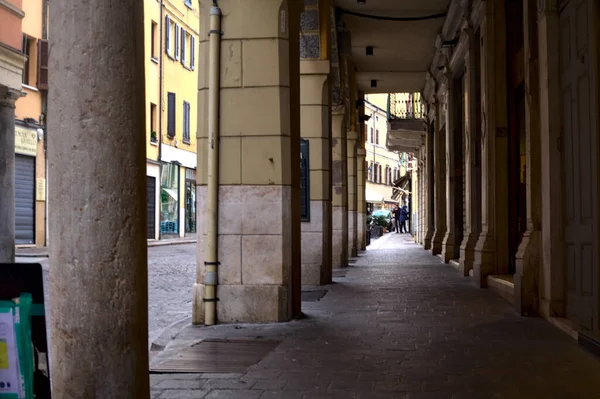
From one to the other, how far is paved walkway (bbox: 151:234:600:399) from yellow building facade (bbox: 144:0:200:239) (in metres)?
25.6

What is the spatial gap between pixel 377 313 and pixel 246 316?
62.7 inches

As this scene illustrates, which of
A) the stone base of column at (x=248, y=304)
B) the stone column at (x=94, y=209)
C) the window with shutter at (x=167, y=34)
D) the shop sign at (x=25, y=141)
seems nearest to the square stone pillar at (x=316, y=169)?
the stone base of column at (x=248, y=304)

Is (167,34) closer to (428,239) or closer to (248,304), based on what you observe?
(428,239)

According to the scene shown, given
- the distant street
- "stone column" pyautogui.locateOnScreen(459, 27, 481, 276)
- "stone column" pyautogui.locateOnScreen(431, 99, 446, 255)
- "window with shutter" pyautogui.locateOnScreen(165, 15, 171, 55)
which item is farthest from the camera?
"window with shutter" pyautogui.locateOnScreen(165, 15, 171, 55)

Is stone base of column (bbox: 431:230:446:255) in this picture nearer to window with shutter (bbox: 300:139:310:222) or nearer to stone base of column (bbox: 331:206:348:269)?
stone base of column (bbox: 331:206:348:269)

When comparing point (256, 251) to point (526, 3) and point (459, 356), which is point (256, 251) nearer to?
point (459, 356)

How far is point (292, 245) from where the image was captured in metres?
8.28

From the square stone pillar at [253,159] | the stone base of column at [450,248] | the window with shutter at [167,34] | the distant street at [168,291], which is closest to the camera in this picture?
the square stone pillar at [253,159]

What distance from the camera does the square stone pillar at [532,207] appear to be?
27.1ft

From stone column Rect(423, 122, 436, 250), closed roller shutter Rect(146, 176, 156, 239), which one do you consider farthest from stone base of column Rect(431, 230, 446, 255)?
closed roller shutter Rect(146, 176, 156, 239)

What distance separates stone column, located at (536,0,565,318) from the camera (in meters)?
7.66

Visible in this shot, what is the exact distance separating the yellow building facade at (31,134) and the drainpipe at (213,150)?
62.1ft

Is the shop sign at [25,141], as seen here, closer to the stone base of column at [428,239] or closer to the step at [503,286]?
the stone base of column at [428,239]

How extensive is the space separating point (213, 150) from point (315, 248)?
4.60 metres
